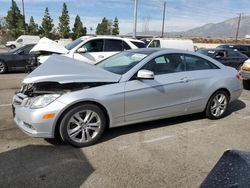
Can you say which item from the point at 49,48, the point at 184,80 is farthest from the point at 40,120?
the point at 49,48

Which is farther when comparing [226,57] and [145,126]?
[226,57]

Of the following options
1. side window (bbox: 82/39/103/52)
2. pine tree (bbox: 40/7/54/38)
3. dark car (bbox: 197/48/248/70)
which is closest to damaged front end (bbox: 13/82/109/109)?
side window (bbox: 82/39/103/52)

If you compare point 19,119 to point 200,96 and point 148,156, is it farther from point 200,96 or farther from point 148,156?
point 200,96

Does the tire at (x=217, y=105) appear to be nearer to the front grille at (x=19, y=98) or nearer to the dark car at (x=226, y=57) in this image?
the front grille at (x=19, y=98)

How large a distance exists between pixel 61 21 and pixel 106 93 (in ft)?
195

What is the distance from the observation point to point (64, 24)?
60.1 m

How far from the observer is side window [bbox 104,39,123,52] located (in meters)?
10.5

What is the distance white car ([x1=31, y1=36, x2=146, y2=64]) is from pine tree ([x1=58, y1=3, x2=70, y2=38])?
5146cm

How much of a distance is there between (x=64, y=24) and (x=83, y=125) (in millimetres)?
58661

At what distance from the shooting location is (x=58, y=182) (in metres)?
3.46

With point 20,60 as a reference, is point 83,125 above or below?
above

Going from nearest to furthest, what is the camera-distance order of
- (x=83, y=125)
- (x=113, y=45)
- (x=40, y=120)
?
(x=40, y=120) → (x=83, y=125) → (x=113, y=45)

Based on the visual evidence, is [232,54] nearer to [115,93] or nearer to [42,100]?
[115,93]

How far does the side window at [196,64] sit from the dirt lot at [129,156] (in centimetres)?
109
